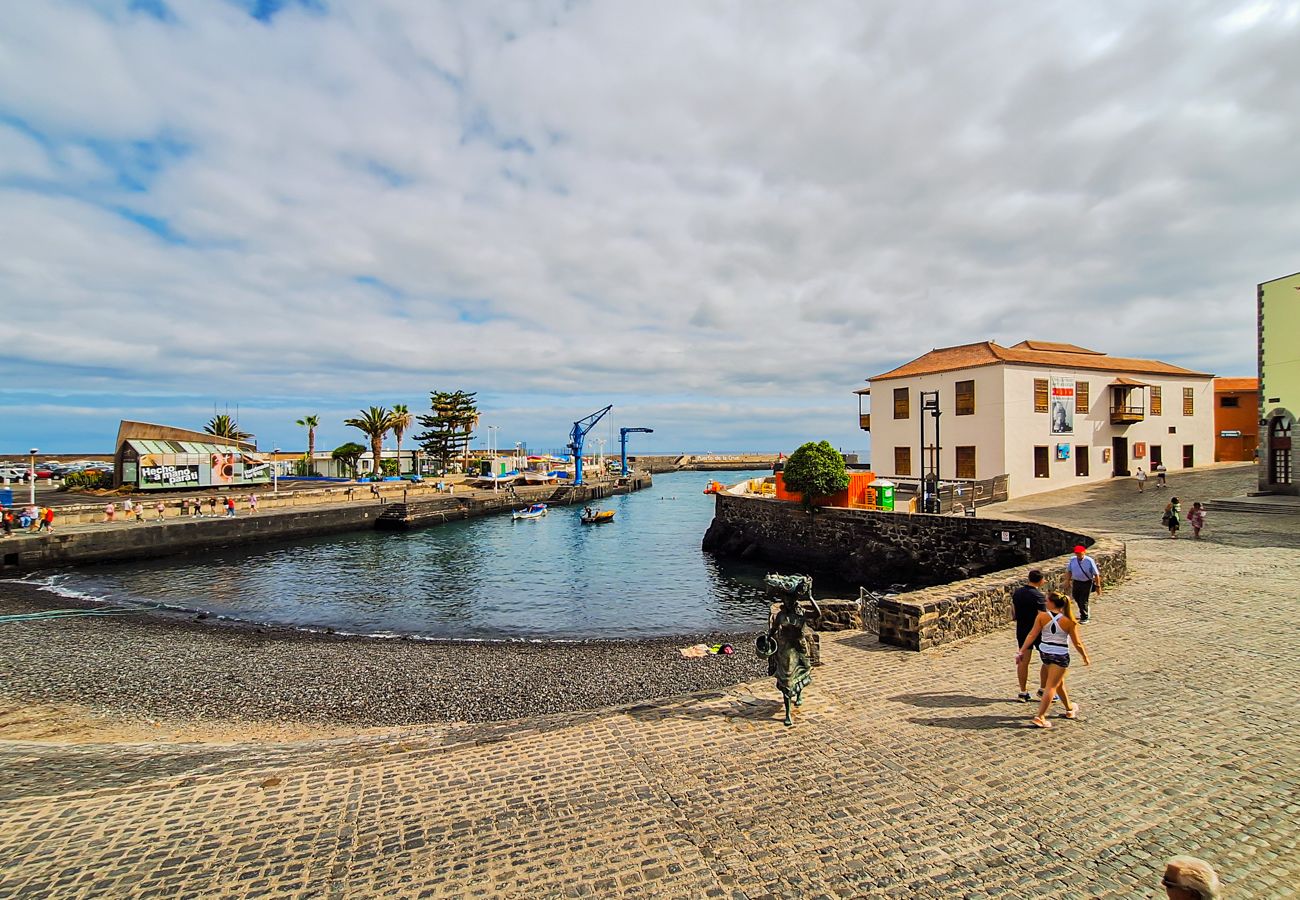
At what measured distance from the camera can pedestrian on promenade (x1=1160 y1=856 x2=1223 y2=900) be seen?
225cm

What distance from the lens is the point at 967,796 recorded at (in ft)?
16.5

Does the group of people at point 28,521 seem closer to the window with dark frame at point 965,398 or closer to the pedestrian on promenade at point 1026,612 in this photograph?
the pedestrian on promenade at point 1026,612

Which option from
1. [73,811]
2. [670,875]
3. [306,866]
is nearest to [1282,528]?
[670,875]

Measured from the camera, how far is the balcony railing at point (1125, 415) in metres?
33.8

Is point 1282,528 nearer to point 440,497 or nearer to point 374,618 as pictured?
point 374,618

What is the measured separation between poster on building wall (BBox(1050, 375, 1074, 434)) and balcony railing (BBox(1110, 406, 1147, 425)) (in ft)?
10.3

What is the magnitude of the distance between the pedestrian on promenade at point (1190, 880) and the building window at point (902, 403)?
36.3 metres

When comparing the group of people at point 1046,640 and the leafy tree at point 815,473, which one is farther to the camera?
the leafy tree at point 815,473

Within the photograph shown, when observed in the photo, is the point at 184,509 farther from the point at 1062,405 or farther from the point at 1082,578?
the point at 1062,405

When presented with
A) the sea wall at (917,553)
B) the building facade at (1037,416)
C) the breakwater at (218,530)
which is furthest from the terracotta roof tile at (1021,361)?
the breakwater at (218,530)

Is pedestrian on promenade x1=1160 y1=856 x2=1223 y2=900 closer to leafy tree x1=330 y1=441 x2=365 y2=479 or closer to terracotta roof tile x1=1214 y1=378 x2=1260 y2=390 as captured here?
terracotta roof tile x1=1214 y1=378 x2=1260 y2=390

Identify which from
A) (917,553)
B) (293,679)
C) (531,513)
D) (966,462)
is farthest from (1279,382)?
(531,513)

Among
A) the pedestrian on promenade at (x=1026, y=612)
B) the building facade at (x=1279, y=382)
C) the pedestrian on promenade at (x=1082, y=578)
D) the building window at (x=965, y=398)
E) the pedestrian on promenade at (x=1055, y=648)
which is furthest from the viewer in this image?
the building window at (x=965, y=398)

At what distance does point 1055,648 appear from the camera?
6.31 metres
